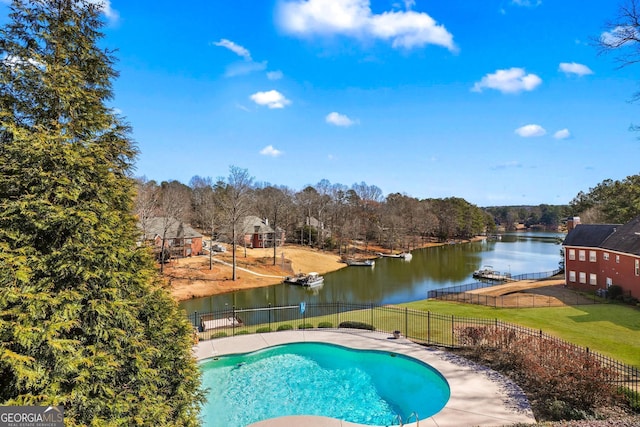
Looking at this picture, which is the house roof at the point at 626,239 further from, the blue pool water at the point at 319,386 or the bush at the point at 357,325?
the blue pool water at the point at 319,386

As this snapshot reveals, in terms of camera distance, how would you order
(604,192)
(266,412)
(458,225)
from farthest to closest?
(458,225) → (604,192) → (266,412)

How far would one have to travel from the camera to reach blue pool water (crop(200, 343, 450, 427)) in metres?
12.0

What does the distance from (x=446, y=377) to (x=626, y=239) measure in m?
24.2

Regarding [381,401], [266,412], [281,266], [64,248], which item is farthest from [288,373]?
[281,266]

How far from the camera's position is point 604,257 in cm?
2923

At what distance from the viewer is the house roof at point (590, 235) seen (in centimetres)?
3067

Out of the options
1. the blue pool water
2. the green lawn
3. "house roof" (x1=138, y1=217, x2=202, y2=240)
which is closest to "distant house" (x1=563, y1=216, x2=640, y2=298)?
the green lawn

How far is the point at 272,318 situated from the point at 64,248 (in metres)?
23.0

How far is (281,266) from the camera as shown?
47.2 meters

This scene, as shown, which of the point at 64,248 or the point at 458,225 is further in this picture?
the point at 458,225

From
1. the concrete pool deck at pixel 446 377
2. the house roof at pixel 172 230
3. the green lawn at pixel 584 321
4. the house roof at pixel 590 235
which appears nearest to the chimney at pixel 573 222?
the house roof at pixel 590 235

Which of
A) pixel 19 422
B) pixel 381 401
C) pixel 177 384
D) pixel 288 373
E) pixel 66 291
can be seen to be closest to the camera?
pixel 19 422

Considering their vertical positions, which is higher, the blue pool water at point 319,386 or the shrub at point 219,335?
the shrub at point 219,335

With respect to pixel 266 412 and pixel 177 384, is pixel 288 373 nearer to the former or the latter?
pixel 266 412
